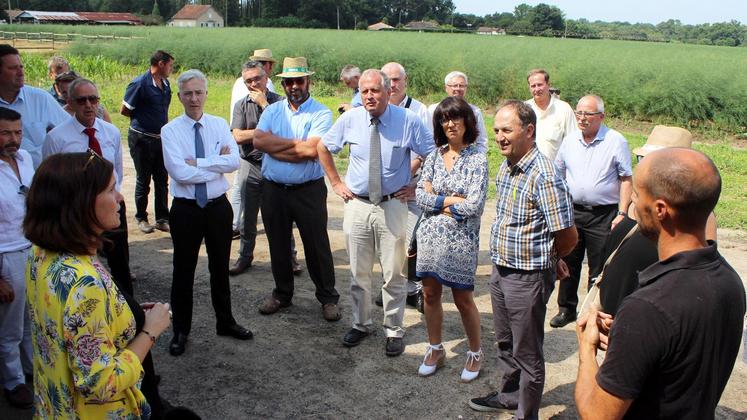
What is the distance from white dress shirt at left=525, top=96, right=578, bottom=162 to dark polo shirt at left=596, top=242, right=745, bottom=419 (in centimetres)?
492

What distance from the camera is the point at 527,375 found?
404cm

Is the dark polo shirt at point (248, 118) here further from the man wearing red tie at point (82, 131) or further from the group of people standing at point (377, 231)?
the man wearing red tie at point (82, 131)

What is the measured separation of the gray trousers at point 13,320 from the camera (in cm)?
420

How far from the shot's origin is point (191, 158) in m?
5.05

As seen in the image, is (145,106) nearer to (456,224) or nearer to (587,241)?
(456,224)

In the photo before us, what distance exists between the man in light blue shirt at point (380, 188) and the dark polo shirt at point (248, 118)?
1.76 meters

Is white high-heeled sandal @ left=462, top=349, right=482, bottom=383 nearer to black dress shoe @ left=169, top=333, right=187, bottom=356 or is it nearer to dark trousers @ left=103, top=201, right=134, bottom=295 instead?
black dress shoe @ left=169, top=333, right=187, bottom=356

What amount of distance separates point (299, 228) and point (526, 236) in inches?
98.2

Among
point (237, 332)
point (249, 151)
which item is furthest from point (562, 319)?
point (249, 151)

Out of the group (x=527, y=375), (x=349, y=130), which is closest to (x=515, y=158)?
(x=527, y=375)

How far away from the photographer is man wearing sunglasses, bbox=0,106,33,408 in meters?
4.17

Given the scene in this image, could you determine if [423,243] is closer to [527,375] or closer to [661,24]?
[527,375]

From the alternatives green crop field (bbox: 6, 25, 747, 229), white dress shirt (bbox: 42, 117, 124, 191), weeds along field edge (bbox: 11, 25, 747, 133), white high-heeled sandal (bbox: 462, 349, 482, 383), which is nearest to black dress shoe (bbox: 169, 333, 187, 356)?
white dress shirt (bbox: 42, 117, 124, 191)

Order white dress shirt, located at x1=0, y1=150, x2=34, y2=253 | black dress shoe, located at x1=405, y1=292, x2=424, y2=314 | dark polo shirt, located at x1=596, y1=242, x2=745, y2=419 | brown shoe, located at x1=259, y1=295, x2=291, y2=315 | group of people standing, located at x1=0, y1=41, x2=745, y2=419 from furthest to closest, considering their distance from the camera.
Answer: black dress shoe, located at x1=405, y1=292, x2=424, y2=314 < brown shoe, located at x1=259, y1=295, x2=291, y2=315 < white dress shirt, located at x1=0, y1=150, x2=34, y2=253 < group of people standing, located at x1=0, y1=41, x2=745, y2=419 < dark polo shirt, located at x1=596, y1=242, x2=745, y2=419
